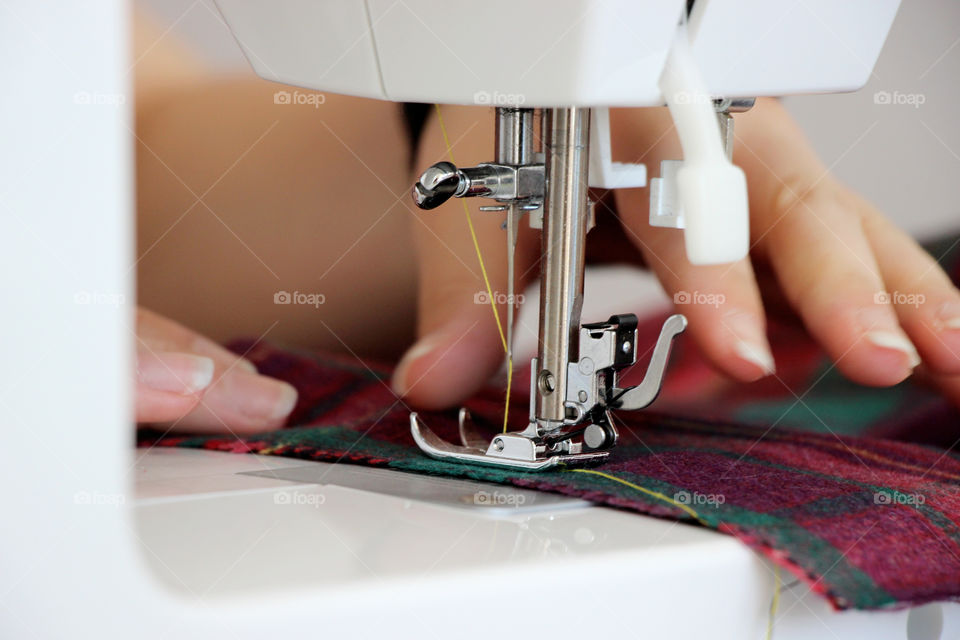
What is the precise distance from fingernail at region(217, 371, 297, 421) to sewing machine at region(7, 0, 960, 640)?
152mm

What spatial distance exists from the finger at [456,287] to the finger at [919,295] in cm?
32

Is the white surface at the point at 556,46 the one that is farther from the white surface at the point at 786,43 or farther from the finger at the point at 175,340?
the finger at the point at 175,340

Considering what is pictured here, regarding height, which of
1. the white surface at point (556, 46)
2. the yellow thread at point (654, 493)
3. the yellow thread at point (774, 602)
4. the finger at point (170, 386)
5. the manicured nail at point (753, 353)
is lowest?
the yellow thread at point (774, 602)

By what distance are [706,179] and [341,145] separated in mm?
827

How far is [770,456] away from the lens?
73cm

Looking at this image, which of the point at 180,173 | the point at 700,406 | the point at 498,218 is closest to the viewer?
the point at 498,218

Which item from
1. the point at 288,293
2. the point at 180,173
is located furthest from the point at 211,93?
the point at 288,293

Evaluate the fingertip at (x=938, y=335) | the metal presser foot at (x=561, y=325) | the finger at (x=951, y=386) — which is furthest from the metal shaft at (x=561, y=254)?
the finger at (x=951, y=386)

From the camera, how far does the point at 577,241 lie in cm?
65

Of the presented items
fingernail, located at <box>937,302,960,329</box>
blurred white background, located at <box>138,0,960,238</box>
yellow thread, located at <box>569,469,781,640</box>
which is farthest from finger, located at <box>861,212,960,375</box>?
yellow thread, located at <box>569,469,781,640</box>

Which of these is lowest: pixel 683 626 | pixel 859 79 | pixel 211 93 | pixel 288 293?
pixel 683 626

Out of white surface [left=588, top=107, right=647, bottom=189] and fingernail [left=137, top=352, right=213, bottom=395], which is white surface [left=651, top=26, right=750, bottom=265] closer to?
white surface [left=588, top=107, right=647, bottom=189]

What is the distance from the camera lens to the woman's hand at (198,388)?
74cm

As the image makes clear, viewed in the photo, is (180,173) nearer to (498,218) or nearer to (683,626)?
(498,218)
